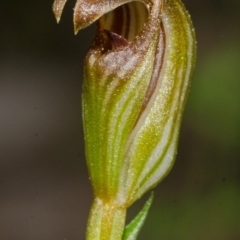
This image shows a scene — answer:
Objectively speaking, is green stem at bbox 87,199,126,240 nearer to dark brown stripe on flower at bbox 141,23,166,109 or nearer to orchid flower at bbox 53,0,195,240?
orchid flower at bbox 53,0,195,240

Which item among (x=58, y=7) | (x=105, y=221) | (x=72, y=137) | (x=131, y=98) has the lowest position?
(x=72, y=137)

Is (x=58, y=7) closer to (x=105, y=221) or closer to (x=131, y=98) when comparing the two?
(x=131, y=98)

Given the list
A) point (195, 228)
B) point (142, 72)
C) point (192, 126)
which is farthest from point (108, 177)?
point (192, 126)

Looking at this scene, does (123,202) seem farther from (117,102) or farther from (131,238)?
(117,102)

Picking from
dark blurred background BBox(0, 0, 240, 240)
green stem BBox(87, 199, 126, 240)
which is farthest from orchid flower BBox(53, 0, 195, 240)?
dark blurred background BBox(0, 0, 240, 240)

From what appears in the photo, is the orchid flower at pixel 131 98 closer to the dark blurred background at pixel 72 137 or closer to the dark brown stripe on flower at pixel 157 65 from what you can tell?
the dark brown stripe on flower at pixel 157 65

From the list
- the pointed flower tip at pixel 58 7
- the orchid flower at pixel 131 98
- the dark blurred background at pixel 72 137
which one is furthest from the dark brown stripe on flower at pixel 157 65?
the dark blurred background at pixel 72 137

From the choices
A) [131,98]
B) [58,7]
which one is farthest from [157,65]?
[58,7]
